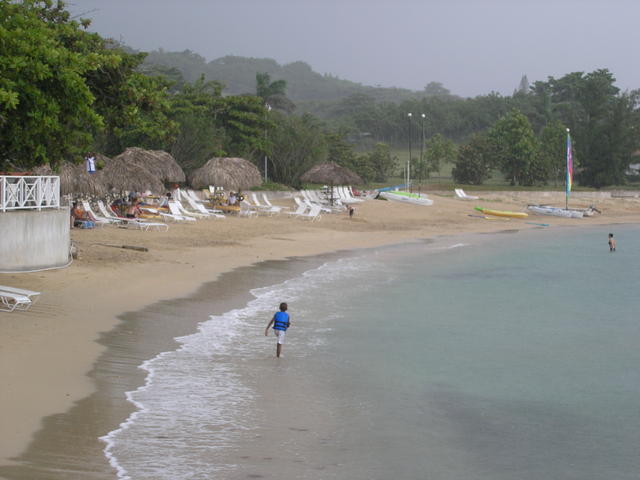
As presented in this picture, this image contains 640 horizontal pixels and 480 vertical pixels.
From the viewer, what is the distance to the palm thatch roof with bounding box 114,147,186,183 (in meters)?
26.2

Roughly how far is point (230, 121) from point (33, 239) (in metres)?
29.2

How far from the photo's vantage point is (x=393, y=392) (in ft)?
30.4

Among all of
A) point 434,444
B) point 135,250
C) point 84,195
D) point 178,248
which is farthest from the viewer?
point 84,195

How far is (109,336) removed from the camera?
1071 centimetres

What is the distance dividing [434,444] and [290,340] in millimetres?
4552

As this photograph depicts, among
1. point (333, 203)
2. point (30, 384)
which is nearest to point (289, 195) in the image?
point (333, 203)

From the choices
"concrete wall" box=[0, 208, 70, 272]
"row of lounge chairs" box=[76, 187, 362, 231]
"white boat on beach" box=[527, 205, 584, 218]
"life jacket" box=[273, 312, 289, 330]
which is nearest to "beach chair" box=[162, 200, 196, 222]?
"row of lounge chairs" box=[76, 187, 362, 231]

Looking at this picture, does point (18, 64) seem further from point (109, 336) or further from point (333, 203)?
point (333, 203)

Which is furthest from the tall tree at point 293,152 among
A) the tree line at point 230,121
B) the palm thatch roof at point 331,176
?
the palm thatch roof at point 331,176

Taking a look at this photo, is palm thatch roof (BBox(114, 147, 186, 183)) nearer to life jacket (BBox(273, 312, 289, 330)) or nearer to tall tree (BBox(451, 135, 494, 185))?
life jacket (BBox(273, 312, 289, 330))

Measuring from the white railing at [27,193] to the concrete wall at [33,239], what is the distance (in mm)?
175

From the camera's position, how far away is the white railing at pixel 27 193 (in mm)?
14211

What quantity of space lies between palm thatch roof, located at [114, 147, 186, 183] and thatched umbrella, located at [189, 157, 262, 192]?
243 centimetres

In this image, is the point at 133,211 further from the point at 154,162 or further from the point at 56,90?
the point at 56,90
